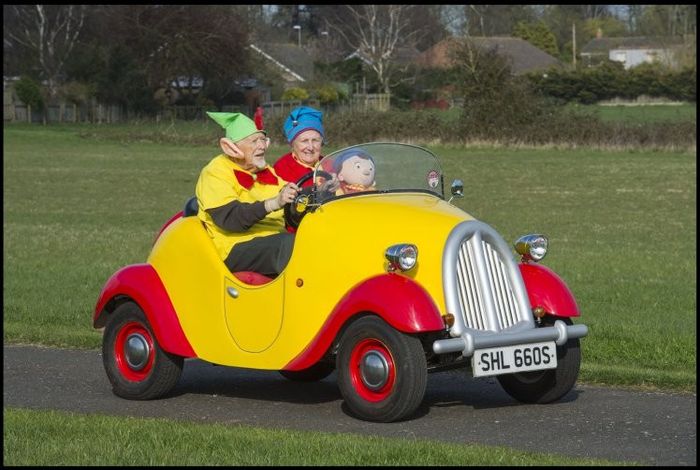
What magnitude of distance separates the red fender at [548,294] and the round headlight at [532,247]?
15 centimetres

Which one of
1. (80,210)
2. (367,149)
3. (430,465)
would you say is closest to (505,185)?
(80,210)

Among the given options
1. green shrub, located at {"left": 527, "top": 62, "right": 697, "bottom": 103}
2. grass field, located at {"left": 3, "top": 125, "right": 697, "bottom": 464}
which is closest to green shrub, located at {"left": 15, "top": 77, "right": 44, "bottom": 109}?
grass field, located at {"left": 3, "top": 125, "right": 697, "bottom": 464}

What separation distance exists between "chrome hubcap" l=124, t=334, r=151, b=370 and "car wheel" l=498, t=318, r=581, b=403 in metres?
2.30

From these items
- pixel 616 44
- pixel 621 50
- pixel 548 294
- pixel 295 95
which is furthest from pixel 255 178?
pixel 616 44

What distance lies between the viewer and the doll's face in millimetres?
8414

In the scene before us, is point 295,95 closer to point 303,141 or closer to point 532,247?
point 303,141

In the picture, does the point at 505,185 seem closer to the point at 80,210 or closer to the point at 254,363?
the point at 80,210

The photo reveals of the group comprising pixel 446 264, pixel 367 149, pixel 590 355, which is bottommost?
pixel 590 355

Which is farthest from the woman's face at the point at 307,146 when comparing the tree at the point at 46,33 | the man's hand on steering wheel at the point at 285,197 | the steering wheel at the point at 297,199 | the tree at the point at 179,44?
the tree at the point at 46,33

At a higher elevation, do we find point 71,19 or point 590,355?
point 71,19

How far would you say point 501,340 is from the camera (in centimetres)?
753

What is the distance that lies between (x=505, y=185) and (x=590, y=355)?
21794 mm

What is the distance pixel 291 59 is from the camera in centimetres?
9762

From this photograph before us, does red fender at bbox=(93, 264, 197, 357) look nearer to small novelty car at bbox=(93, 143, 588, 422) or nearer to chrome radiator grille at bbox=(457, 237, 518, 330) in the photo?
small novelty car at bbox=(93, 143, 588, 422)
